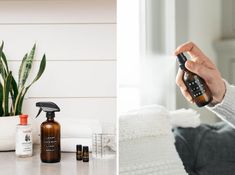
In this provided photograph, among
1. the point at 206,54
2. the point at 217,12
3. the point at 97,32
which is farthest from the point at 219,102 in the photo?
the point at 97,32

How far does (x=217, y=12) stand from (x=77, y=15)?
2.11 ft

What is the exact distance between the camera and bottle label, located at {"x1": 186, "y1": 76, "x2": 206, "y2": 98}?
41.3 inches

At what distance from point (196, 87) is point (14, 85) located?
0.72m

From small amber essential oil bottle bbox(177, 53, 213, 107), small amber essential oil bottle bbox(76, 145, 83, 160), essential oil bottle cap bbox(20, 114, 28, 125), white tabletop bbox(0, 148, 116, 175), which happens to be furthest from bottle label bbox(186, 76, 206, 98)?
essential oil bottle cap bbox(20, 114, 28, 125)

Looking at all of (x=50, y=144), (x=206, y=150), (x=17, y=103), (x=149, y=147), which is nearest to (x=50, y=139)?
(x=50, y=144)

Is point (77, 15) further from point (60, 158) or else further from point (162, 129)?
point (162, 129)

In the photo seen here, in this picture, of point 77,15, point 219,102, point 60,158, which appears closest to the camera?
point 219,102

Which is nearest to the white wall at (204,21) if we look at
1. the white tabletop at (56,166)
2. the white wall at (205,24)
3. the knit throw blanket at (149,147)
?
the white wall at (205,24)

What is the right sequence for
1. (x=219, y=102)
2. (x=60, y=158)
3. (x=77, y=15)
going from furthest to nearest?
(x=77, y=15)
(x=60, y=158)
(x=219, y=102)

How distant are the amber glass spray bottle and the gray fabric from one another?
16.8 inches

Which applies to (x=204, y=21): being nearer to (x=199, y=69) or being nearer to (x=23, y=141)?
(x=199, y=69)

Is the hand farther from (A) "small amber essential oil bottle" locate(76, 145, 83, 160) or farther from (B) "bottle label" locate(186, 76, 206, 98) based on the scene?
(A) "small amber essential oil bottle" locate(76, 145, 83, 160)

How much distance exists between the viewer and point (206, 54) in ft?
3.47

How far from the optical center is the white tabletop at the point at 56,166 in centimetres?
122
